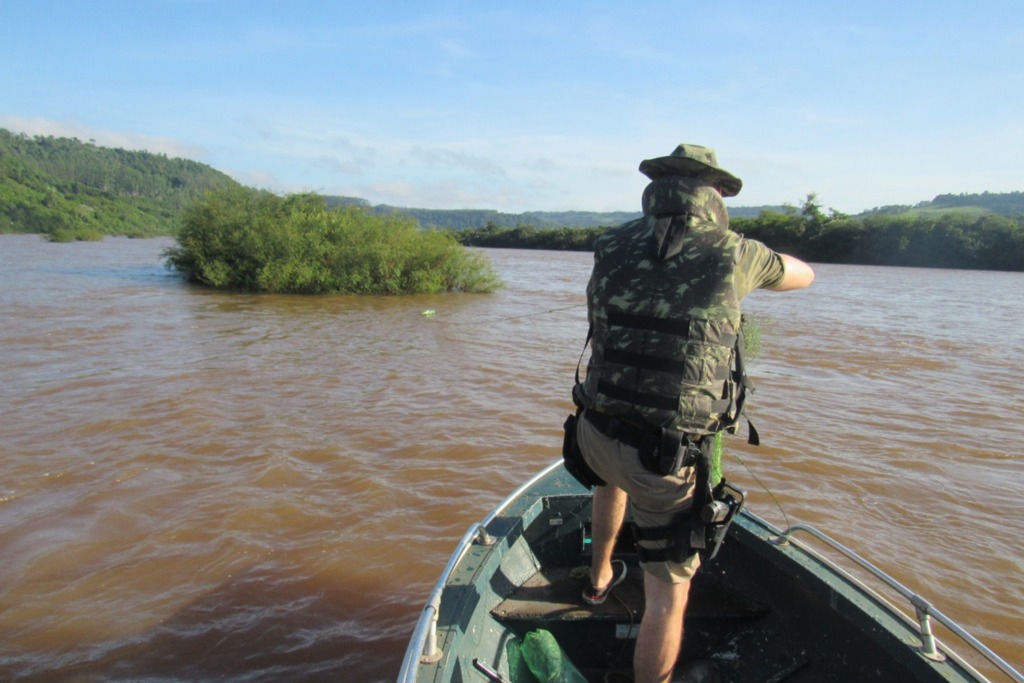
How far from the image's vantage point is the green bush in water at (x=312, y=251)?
19.9m

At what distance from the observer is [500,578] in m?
3.18

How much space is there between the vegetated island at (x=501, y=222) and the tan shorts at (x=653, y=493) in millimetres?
1606

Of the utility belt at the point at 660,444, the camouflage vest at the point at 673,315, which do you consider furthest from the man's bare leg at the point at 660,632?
the camouflage vest at the point at 673,315

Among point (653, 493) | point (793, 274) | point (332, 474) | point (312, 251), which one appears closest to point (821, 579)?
point (653, 493)

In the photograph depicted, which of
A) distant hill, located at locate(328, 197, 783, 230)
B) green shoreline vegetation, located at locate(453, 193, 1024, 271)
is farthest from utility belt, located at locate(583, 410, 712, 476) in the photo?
distant hill, located at locate(328, 197, 783, 230)

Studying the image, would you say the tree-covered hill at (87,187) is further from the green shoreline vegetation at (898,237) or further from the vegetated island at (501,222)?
the green shoreline vegetation at (898,237)

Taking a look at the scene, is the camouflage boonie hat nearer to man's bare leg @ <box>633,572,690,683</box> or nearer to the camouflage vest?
the camouflage vest

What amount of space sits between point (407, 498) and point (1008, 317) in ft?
65.4

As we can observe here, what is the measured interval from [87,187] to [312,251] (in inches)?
4947

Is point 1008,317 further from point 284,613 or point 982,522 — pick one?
point 284,613

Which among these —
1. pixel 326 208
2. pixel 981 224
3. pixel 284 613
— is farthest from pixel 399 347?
pixel 981 224

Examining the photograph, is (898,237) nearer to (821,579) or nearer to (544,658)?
(821,579)

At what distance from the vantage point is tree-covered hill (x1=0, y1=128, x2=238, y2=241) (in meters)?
81.6

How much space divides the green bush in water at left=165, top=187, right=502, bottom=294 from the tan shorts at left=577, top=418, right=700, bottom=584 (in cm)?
1804
